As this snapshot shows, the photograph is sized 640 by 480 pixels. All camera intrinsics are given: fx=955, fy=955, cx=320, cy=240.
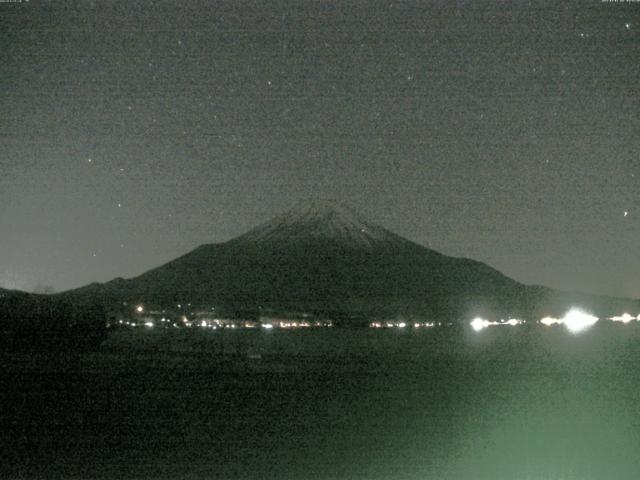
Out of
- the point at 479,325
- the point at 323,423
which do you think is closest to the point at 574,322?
the point at 479,325

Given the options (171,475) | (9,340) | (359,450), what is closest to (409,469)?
(359,450)

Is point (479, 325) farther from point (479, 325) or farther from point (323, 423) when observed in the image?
point (323, 423)

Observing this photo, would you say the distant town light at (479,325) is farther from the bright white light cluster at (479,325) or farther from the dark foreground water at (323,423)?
the dark foreground water at (323,423)

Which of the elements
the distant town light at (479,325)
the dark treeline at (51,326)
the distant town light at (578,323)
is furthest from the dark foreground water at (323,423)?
the distant town light at (479,325)

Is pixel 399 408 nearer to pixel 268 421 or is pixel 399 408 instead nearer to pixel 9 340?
pixel 268 421

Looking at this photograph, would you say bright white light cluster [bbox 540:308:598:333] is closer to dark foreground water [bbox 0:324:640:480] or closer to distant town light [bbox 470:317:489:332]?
distant town light [bbox 470:317:489:332]

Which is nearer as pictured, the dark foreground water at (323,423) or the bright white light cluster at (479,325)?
the dark foreground water at (323,423)
